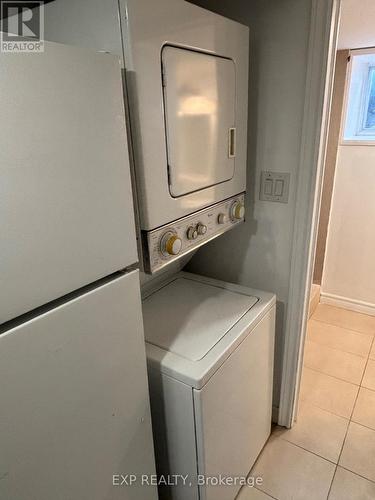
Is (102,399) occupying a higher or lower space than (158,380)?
higher

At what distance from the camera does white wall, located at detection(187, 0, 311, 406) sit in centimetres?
127

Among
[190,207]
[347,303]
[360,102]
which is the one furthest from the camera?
[347,303]

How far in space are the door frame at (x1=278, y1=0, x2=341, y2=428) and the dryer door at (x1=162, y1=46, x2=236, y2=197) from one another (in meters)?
0.32

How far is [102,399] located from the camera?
832 mm

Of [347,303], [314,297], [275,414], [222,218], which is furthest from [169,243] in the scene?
[347,303]

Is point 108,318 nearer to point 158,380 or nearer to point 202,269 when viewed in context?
point 158,380

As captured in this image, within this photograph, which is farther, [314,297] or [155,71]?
[314,297]

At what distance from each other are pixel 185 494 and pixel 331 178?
2.35 metres

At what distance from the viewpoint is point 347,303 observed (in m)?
2.87

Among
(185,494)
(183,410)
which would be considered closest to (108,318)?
(183,410)

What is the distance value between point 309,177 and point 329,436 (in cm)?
138

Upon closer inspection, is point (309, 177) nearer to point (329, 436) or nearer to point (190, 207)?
point (190, 207)

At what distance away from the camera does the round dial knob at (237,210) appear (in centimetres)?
135

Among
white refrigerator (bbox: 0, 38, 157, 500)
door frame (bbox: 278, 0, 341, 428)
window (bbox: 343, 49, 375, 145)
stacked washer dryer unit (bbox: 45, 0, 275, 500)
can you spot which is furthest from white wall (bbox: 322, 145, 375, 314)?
white refrigerator (bbox: 0, 38, 157, 500)
